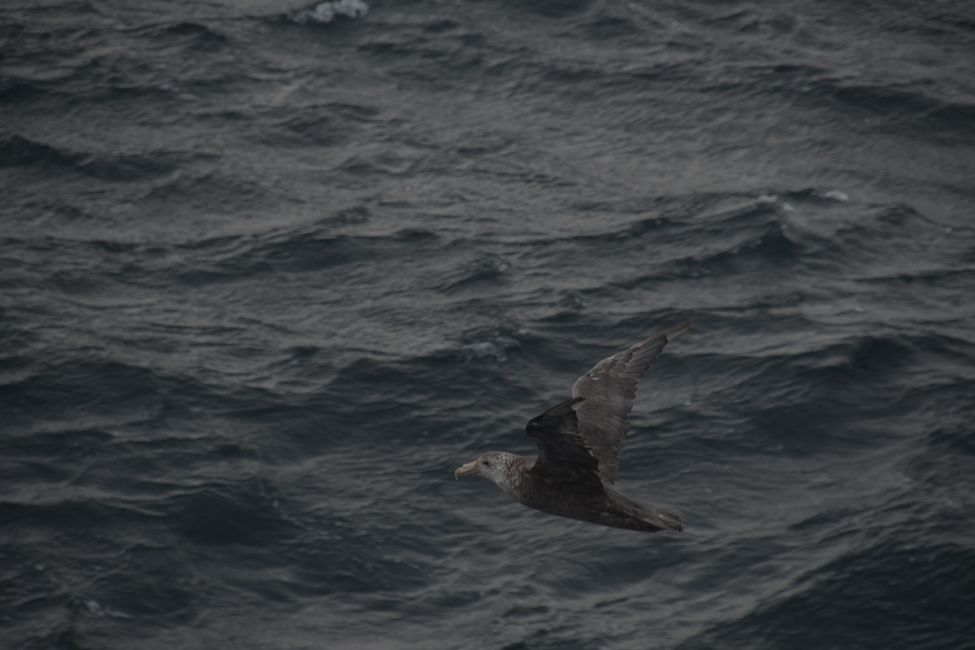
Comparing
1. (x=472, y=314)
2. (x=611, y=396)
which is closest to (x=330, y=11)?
(x=472, y=314)

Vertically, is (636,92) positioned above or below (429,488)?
above

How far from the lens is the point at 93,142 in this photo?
3531 centimetres

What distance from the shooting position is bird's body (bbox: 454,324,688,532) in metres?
15.8

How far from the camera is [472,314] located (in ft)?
93.6

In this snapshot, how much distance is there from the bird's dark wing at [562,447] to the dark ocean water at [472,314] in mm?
6682

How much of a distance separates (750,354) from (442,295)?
5.66m

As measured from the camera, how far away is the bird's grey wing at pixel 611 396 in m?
17.4

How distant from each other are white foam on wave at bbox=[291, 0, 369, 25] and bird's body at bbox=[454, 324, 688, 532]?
22.8 m

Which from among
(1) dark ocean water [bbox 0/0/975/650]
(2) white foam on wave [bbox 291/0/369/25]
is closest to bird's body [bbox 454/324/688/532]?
(1) dark ocean water [bbox 0/0/975/650]

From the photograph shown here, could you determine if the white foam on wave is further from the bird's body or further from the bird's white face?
the bird's body

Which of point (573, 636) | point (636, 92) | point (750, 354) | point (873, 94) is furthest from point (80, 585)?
point (873, 94)

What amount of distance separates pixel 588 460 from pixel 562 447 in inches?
15.6

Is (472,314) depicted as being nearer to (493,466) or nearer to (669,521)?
(493,466)

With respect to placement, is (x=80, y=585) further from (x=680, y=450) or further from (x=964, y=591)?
(x=964, y=591)
